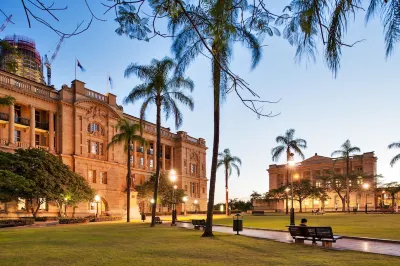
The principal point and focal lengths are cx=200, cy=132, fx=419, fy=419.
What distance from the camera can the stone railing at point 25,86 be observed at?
4906 cm

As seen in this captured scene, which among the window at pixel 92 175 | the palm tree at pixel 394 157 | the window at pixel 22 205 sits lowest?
the window at pixel 22 205

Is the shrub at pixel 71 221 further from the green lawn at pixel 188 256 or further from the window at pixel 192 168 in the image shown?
the window at pixel 192 168

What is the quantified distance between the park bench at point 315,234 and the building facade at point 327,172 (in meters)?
71.8

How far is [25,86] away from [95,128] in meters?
12.5

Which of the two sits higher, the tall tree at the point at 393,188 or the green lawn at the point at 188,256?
the green lawn at the point at 188,256

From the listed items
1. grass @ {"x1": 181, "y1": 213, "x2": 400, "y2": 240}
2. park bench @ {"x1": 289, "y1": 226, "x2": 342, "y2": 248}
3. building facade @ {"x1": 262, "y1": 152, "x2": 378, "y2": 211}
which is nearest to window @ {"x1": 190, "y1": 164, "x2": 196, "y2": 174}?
building facade @ {"x1": 262, "y1": 152, "x2": 378, "y2": 211}

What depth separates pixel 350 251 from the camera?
1343 cm

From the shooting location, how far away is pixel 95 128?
6172 cm

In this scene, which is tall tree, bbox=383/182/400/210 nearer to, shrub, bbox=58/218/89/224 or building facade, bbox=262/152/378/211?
building facade, bbox=262/152/378/211

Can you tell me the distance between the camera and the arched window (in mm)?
60656

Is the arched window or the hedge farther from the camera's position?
the arched window

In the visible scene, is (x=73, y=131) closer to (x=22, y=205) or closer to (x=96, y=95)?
(x=96, y=95)

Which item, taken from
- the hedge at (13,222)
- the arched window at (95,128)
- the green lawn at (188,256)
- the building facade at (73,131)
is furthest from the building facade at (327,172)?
the green lawn at (188,256)

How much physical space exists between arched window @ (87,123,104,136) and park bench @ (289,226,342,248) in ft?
158
